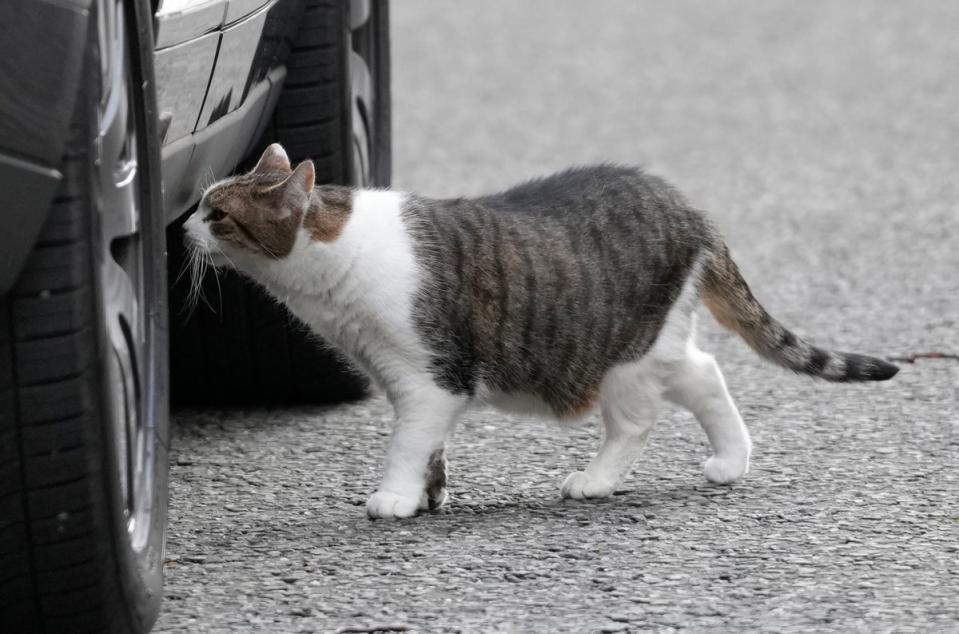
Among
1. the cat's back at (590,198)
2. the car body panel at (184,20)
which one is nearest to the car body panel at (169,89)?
the car body panel at (184,20)

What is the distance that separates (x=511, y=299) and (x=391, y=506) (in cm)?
50

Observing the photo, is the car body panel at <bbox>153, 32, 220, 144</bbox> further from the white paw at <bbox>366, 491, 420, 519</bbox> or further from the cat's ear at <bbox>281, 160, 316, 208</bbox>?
the white paw at <bbox>366, 491, 420, 519</bbox>

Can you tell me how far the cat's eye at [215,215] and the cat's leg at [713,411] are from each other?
40.3 inches

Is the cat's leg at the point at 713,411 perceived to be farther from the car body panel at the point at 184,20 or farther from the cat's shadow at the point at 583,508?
the car body panel at the point at 184,20

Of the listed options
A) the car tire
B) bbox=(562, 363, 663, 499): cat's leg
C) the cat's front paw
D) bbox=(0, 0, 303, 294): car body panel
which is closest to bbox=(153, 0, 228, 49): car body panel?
bbox=(0, 0, 303, 294): car body panel

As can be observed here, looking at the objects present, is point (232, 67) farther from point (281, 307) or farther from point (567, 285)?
point (281, 307)

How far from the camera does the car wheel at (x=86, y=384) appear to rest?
7.26ft

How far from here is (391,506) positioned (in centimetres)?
339

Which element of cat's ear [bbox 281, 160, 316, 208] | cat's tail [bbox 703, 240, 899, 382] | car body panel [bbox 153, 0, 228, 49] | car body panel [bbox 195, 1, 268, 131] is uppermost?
car body panel [bbox 153, 0, 228, 49]

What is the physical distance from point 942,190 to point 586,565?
4785 mm

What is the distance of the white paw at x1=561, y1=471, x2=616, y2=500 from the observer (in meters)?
3.56

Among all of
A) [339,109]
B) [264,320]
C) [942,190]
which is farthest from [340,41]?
[942,190]

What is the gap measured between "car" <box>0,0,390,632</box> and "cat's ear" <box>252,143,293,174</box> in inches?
8.7

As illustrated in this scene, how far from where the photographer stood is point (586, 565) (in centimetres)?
306
